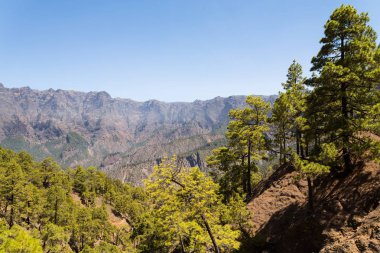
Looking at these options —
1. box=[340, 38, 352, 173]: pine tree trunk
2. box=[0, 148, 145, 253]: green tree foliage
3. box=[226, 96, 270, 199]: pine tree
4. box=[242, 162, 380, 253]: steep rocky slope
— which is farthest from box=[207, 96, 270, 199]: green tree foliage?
box=[0, 148, 145, 253]: green tree foliage

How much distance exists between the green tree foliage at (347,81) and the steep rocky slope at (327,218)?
243 cm

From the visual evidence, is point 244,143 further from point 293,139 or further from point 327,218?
point 327,218

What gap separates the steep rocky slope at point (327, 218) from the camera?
18.1 m

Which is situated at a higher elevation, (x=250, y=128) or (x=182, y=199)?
(x=250, y=128)

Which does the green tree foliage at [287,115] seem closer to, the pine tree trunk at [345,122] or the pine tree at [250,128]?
the pine tree at [250,128]

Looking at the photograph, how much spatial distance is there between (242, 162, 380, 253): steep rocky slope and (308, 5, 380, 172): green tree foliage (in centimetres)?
243

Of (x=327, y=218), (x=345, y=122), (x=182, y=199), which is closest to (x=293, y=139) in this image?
(x=345, y=122)

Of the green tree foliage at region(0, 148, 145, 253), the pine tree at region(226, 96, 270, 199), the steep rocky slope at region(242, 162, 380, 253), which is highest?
the pine tree at region(226, 96, 270, 199)

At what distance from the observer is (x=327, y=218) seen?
21422 mm

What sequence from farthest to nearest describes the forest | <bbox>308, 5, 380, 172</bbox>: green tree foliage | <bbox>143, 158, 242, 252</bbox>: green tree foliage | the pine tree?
the pine tree < <bbox>308, 5, 380, 172</bbox>: green tree foliage < the forest < <bbox>143, 158, 242, 252</bbox>: green tree foliage

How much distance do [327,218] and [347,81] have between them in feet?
37.3

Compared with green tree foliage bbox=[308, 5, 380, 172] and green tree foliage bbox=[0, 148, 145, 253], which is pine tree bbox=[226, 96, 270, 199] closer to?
green tree foliage bbox=[308, 5, 380, 172]

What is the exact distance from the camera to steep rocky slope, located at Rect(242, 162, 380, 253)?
1806cm

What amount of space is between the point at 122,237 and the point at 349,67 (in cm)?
8024
